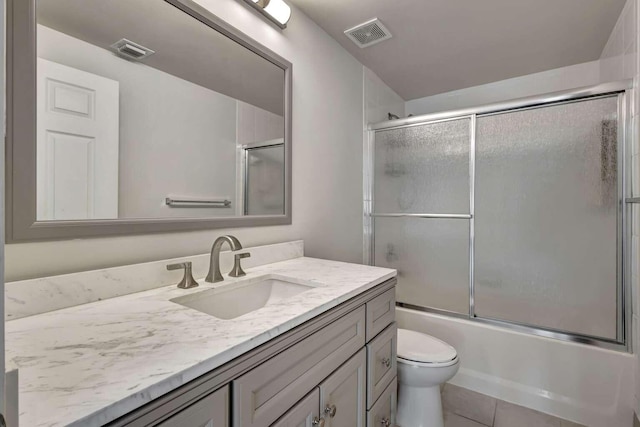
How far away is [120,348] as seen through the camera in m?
0.57

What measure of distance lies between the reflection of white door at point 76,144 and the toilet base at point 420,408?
1.58 meters

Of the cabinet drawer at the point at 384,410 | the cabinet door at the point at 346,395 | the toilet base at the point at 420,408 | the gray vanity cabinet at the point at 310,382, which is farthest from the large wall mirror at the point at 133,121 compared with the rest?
the toilet base at the point at 420,408

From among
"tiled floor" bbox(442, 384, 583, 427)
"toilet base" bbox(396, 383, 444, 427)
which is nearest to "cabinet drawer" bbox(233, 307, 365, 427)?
"toilet base" bbox(396, 383, 444, 427)

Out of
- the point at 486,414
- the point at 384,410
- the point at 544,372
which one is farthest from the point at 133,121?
the point at 544,372

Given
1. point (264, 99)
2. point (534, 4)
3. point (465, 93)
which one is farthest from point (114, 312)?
point (465, 93)

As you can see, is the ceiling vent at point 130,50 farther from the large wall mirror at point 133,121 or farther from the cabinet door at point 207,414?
the cabinet door at point 207,414

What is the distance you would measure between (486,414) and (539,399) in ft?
1.13

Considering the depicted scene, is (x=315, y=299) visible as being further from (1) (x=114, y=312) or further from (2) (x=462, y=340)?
(2) (x=462, y=340)

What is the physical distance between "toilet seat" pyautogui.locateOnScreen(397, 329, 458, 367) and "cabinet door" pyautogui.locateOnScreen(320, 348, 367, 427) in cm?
47

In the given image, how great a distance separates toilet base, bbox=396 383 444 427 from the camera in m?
1.47

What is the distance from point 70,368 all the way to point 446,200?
2.08m

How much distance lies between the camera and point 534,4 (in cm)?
157

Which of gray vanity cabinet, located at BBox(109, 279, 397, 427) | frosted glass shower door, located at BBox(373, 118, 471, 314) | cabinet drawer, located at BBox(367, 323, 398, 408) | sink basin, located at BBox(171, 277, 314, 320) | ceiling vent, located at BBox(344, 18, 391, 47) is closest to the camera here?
gray vanity cabinet, located at BBox(109, 279, 397, 427)

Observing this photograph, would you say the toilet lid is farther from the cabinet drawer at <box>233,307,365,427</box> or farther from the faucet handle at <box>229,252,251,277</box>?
the faucet handle at <box>229,252,251,277</box>
